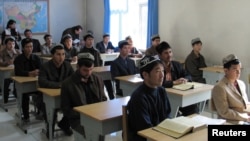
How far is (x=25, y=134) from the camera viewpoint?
13.5ft

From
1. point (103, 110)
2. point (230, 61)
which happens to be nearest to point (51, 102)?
point (103, 110)

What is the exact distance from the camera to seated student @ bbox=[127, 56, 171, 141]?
2252mm

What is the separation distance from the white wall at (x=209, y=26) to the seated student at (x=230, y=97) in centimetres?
272

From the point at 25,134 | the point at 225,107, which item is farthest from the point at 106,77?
the point at 225,107

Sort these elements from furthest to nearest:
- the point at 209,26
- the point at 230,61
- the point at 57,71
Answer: the point at 209,26 → the point at 57,71 → the point at 230,61

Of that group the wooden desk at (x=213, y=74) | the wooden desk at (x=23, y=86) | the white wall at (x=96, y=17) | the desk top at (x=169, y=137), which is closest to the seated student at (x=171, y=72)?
the wooden desk at (x=213, y=74)

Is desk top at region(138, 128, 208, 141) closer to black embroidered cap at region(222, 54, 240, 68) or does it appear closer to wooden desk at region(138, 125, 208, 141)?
wooden desk at region(138, 125, 208, 141)

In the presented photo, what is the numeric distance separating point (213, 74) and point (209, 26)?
1.21 m

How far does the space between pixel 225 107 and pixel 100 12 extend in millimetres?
7330

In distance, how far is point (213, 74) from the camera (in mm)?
5328

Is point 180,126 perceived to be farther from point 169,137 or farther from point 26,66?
point 26,66

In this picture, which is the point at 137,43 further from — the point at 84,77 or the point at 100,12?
the point at 84,77

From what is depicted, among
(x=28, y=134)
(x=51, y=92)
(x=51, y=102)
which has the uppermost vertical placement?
(x=51, y=92)

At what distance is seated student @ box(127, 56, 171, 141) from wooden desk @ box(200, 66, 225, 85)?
3.06m
